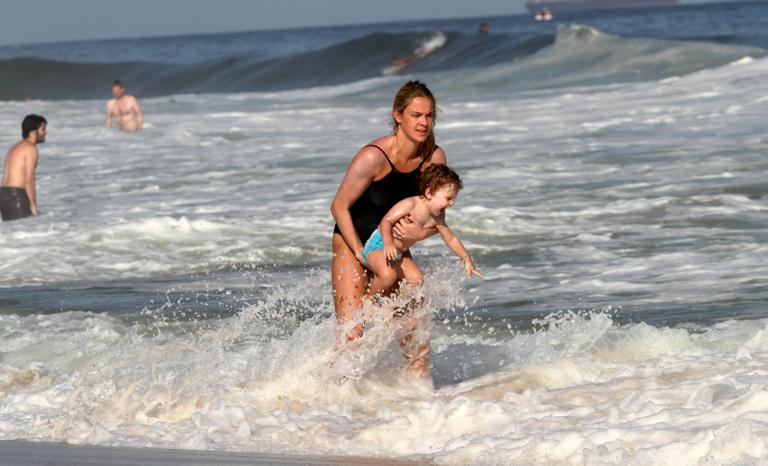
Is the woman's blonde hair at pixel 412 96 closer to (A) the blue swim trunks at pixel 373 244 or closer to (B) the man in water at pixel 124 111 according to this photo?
(A) the blue swim trunks at pixel 373 244

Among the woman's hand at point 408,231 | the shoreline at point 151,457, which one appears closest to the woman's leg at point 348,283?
the woman's hand at point 408,231

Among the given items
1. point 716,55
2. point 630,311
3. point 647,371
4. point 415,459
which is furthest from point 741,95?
point 415,459

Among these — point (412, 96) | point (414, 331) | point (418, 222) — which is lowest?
point (414, 331)

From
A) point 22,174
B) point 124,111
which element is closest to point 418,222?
point 22,174

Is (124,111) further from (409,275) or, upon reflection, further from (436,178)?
(436,178)

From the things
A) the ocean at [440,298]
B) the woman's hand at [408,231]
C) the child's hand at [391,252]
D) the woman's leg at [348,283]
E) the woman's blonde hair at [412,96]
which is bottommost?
the ocean at [440,298]

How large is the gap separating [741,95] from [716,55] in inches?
425

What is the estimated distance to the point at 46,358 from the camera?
23.7ft

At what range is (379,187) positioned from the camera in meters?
5.86

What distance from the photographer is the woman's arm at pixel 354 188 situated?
227 inches

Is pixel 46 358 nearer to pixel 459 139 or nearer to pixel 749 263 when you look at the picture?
pixel 749 263

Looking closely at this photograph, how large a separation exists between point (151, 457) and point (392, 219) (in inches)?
57.0

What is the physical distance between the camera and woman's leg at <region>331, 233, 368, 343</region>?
19.6ft

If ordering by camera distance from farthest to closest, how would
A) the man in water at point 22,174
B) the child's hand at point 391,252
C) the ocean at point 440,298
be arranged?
the man in water at point 22,174, the child's hand at point 391,252, the ocean at point 440,298
